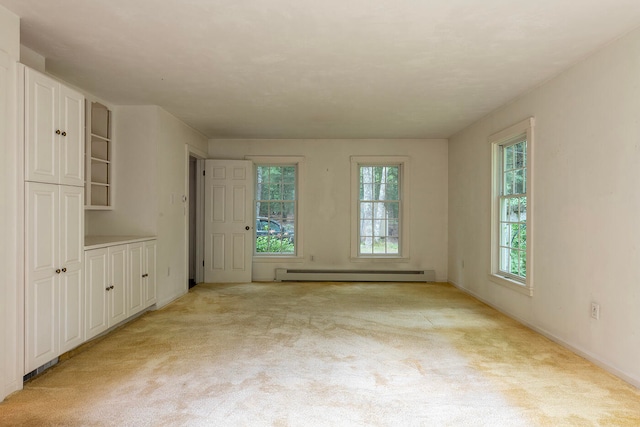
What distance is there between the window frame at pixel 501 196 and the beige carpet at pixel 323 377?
46 centimetres

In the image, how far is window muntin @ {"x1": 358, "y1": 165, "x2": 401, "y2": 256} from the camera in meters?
7.49

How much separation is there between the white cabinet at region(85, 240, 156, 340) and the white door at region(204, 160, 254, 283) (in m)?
2.04

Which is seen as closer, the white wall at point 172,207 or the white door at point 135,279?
the white door at point 135,279

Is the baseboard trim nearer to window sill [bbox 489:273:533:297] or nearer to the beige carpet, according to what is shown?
the beige carpet

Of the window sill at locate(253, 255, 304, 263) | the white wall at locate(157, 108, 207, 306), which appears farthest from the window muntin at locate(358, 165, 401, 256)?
the white wall at locate(157, 108, 207, 306)

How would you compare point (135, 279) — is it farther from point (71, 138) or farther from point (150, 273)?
point (71, 138)

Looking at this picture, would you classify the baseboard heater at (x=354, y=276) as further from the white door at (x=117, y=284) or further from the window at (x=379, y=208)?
the white door at (x=117, y=284)

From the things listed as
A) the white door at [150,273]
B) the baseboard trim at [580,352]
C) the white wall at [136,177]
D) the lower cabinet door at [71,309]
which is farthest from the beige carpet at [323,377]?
the white wall at [136,177]

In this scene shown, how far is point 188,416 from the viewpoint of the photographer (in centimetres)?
240

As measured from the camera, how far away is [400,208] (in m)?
7.44

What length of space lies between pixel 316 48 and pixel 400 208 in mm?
4579

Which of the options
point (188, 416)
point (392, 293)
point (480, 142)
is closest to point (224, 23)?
point (188, 416)

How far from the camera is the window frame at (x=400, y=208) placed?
7.33 metres

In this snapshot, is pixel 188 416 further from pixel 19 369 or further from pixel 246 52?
pixel 246 52
